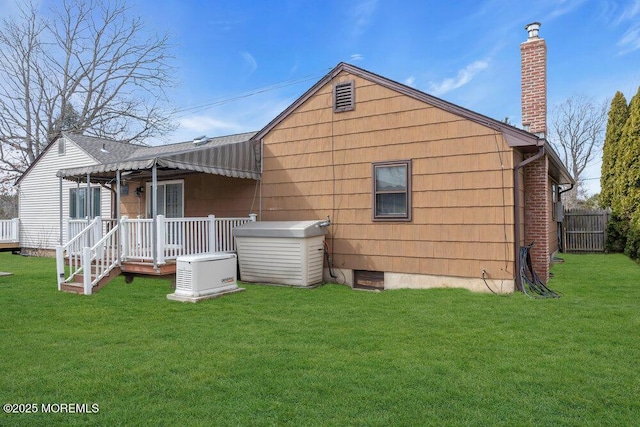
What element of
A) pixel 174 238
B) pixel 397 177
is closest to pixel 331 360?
pixel 397 177

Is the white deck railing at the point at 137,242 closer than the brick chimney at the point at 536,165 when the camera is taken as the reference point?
Yes

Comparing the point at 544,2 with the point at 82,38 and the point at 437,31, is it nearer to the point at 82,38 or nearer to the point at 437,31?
the point at 437,31

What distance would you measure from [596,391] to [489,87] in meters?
17.9

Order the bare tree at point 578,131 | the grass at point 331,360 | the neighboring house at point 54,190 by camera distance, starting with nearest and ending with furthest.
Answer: the grass at point 331,360 → the neighboring house at point 54,190 → the bare tree at point 578,131

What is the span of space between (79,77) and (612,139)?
26271 millimetres

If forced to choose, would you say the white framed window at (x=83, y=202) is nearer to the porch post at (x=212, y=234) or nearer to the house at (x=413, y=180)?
the porch post at (x=212, y=234)

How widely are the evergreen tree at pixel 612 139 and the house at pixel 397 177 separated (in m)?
10.4

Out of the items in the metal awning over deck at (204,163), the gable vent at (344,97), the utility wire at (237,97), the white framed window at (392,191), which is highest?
the utility wire at (237,97)

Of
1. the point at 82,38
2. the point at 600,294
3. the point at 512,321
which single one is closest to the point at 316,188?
the point at 512,321

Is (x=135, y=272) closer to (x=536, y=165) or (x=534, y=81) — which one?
(x=536, y=165)


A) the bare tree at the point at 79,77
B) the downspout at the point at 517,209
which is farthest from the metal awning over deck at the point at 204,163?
the bare tree at the point at 79,77

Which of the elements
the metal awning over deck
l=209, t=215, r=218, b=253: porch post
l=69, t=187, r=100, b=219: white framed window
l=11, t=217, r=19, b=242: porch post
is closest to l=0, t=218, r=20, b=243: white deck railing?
l=11, t=217, r=19, b=242: porch post

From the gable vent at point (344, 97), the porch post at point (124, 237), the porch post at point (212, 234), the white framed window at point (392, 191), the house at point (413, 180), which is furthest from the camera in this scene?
the porch post at point (212, 234)

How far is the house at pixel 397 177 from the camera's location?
6887 mm
